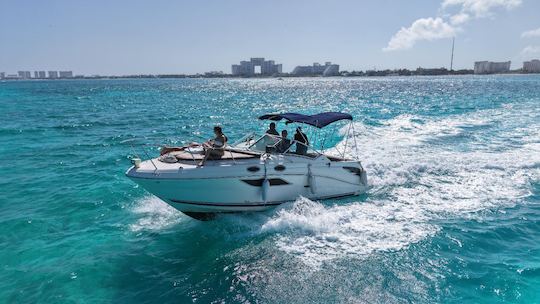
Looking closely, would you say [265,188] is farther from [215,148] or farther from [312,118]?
[312,118]

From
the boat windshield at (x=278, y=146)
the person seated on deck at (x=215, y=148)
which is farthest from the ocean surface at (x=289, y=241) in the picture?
the person seated on deck at (x=215, y=148)

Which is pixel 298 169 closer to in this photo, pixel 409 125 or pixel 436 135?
pixel 436 135

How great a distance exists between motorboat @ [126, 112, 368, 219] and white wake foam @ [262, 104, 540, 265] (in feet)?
2.20

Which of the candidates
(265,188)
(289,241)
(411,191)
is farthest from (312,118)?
(411,191)

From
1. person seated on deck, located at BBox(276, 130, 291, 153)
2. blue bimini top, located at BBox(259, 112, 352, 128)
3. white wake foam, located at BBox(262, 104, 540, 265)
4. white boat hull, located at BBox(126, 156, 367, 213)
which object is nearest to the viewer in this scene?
white wake foam, located at BBox(262, 104, 540, 265)

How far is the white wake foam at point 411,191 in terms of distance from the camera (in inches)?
401

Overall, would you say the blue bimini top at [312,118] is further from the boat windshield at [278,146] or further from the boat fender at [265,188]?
the boat fender at [265,188]

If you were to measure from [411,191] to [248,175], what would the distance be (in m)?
6.66

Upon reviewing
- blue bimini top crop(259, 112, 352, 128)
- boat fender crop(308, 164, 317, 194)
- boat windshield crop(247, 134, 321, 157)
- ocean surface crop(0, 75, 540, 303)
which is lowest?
ocean surface crop(0, 75, 540, 303)

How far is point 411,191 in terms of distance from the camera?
14109 mm

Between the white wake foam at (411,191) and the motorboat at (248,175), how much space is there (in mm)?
671

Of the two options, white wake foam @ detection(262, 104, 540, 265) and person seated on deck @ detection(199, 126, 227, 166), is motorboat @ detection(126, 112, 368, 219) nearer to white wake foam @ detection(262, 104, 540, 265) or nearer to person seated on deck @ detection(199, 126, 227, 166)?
person seated on deck @ detection(199, 126, 227, 166)

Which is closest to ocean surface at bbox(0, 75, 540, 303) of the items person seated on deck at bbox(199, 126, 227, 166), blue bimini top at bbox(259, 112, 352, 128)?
person seated on deck at bbox(199, 126, 227, 166)

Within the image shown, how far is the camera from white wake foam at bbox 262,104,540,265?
10.2m
